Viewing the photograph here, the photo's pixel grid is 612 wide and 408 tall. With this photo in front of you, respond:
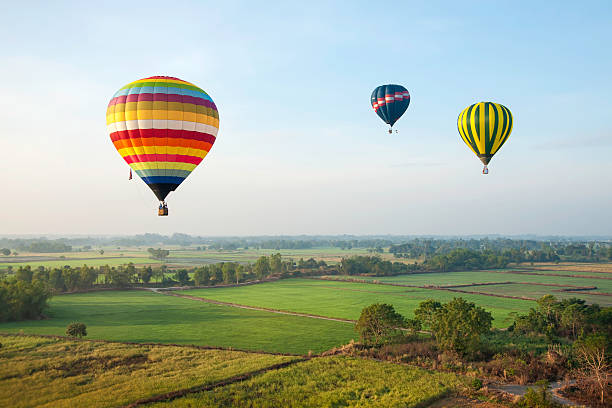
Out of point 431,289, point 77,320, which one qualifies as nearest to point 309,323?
point 77,320

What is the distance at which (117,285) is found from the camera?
83.4m

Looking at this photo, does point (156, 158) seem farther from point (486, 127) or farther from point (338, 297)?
point (338, 297)

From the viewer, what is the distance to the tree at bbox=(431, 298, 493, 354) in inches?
1288

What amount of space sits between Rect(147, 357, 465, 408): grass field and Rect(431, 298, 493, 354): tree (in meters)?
4.26

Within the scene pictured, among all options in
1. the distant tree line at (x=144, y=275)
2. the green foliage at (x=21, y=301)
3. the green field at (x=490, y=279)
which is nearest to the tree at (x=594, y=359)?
the green foliage at (x=21, y=301)

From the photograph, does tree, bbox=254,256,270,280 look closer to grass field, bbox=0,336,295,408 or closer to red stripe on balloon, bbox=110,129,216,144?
grass field, bbox=0,336,295,408

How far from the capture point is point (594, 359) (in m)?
26.1

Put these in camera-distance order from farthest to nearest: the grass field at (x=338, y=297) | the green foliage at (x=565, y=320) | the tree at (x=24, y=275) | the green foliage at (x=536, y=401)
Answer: the tree at (x=24, y=275) → the grass field at (x=338, y=297) → the green foliage at (x=565, y=320) → the green foliage at (x=536, y=401)

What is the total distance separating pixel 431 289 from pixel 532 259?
3112 inches

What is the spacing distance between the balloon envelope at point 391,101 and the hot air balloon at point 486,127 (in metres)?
9.79

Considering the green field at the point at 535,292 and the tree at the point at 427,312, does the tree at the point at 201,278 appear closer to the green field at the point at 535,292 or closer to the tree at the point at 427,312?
the green field at the point at 535,292

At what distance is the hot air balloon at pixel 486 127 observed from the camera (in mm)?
41250

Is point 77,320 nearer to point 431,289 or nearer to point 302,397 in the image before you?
point 302,397

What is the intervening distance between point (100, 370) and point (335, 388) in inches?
629
